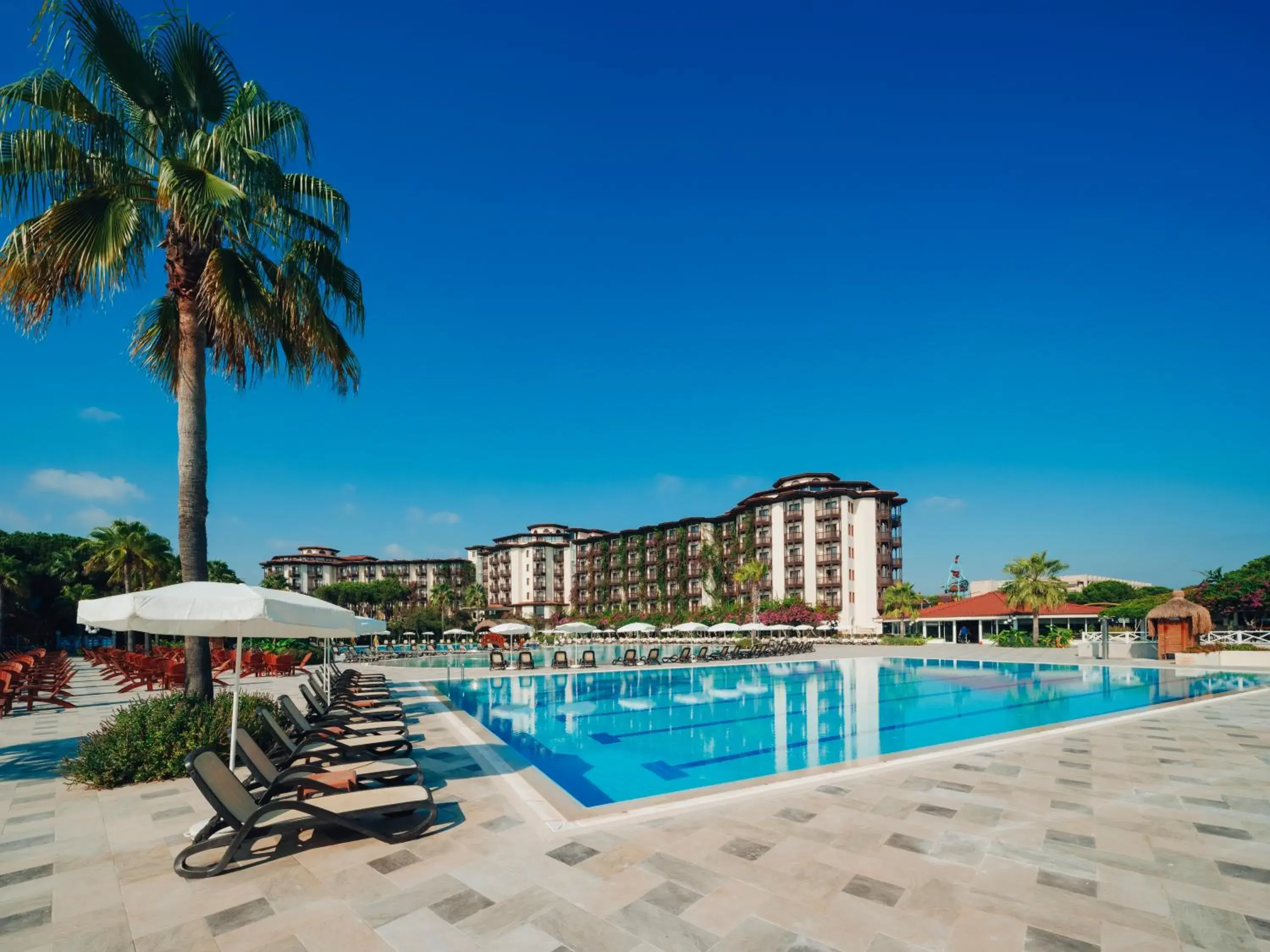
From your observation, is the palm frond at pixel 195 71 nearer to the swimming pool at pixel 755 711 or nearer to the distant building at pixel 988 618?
the swimming pool at pixel 755 711

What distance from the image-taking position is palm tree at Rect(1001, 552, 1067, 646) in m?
44.4

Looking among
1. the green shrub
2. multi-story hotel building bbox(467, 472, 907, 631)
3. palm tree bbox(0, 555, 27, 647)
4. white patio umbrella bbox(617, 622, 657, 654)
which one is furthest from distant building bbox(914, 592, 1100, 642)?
palm tree bbox(0, 555, 27, 647)

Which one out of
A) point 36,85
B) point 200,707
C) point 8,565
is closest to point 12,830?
point 200,707

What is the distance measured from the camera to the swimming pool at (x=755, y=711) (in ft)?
36.1

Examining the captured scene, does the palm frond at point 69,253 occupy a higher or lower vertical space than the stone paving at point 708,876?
higher

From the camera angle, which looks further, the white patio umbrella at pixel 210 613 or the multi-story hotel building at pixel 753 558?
the multi-story hotel building at pixel 753 558

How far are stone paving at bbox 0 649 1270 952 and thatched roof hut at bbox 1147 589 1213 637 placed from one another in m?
26.6

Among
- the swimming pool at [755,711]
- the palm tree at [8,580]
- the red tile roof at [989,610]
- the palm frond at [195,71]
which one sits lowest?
the red tile roof at [989,610]

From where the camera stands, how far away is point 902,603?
205ft

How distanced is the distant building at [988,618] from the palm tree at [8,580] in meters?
62.5

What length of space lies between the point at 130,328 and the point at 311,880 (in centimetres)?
915

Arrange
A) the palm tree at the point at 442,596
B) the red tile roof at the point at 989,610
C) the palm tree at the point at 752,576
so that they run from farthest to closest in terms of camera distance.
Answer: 1. the palm tree at the point at 442,596
2. the palm tree at the point at 752,576
3. the red tile roof at the point at 989,610

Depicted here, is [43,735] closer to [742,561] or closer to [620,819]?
[620,819]

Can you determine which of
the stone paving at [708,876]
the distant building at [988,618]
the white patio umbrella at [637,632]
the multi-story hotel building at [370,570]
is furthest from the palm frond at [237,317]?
the multi-story hotel building at [370,570]
